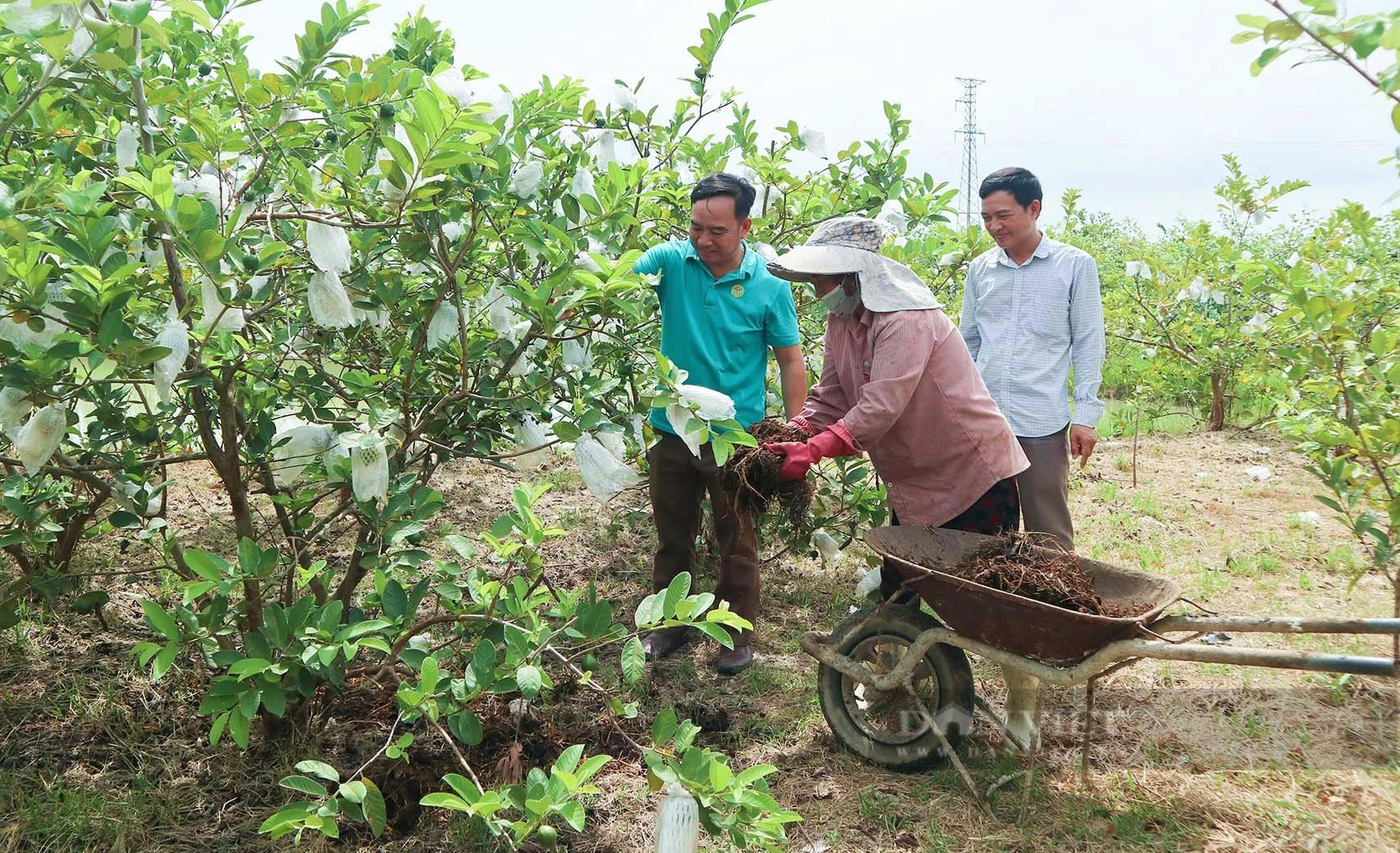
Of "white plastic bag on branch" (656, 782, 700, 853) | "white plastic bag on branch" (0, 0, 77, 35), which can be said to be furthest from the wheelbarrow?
"white plastic bag on branch" (0, 0, 77, 35)

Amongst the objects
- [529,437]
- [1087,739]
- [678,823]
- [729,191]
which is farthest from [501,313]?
[1087,739]

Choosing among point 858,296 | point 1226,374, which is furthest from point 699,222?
point 1226,374

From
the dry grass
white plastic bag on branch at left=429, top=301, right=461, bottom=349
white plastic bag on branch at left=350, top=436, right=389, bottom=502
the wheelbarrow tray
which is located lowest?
the dry grass

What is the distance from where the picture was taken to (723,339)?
3.19 metres

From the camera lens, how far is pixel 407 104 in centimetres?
220

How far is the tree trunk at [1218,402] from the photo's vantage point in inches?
303

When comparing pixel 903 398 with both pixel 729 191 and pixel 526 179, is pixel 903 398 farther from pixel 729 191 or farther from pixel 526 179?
pixel 526 179

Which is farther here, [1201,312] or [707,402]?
[1201,312]

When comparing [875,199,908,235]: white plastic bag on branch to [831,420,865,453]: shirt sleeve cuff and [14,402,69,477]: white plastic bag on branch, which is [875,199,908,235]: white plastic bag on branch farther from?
[14,402,69,477]: white plastic bag on branch

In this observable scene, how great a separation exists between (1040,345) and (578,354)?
5.02 ft

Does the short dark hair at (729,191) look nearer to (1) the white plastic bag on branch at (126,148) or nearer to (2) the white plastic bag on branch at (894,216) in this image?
(2) the white plastic bag on branch at (894,216)

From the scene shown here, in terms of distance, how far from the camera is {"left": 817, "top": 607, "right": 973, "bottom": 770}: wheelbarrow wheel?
2652mm

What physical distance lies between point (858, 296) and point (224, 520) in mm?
2981

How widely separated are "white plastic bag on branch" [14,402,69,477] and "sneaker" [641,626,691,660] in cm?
202
